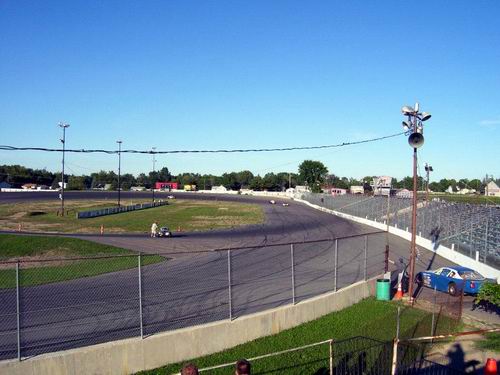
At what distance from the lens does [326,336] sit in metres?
12.8

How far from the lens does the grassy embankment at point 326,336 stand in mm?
10180

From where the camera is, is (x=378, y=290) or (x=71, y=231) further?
(x=71, y=231)

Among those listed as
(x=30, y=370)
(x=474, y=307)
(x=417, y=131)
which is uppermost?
(x=417, y=131)

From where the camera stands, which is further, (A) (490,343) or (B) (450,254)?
(B) (450,254)

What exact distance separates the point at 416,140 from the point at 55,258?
44.7ft

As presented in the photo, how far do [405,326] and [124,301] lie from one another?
8371 mm

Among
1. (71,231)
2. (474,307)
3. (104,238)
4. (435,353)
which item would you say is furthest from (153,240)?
(435,353)

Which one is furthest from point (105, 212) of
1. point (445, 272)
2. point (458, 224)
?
point (445, 272)

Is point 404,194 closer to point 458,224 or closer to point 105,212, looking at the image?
point 105,212

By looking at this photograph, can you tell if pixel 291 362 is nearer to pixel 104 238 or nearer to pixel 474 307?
pixel 474 307

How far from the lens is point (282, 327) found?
43.0ft

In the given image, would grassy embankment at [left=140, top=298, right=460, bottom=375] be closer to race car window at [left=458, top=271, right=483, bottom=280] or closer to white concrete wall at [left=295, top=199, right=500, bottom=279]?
race car window at [left=458, top=271, right=483, bottom=280]

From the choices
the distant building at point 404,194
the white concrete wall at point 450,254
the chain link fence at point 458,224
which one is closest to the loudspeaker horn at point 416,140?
the white concrete wall at point 450,254

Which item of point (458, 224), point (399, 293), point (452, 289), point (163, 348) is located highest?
point (458, 224)
